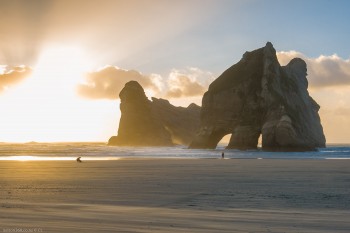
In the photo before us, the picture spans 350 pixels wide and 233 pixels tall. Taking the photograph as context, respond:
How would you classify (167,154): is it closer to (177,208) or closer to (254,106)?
(254,106)

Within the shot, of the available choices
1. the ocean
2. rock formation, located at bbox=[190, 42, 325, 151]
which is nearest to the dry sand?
the ocean

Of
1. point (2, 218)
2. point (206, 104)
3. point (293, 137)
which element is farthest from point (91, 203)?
point (206, 104)

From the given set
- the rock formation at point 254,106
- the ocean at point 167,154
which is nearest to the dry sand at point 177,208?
the ocean at point 167,154

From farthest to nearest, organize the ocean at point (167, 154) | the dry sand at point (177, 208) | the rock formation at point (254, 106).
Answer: the rock formation at point (254, 106) < the ocean at point (167, 154) < the dry sand at point (177, 208)

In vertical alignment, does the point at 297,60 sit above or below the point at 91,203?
above

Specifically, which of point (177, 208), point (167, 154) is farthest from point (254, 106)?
point (177, 208)

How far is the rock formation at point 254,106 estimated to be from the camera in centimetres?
8862

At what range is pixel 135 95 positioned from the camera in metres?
196

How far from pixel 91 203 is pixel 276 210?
494cm

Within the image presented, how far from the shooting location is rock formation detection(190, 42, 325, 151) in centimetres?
8862

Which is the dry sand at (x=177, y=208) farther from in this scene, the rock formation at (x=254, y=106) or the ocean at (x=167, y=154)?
the rock formation at (x=254, y=106)

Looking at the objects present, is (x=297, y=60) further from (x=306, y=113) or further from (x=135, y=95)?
(x=135, y=95)

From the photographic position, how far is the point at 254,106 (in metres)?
94.0

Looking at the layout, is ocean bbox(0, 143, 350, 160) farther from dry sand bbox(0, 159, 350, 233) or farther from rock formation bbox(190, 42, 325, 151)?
dry sand bbox(0, 159, 350, 233)
